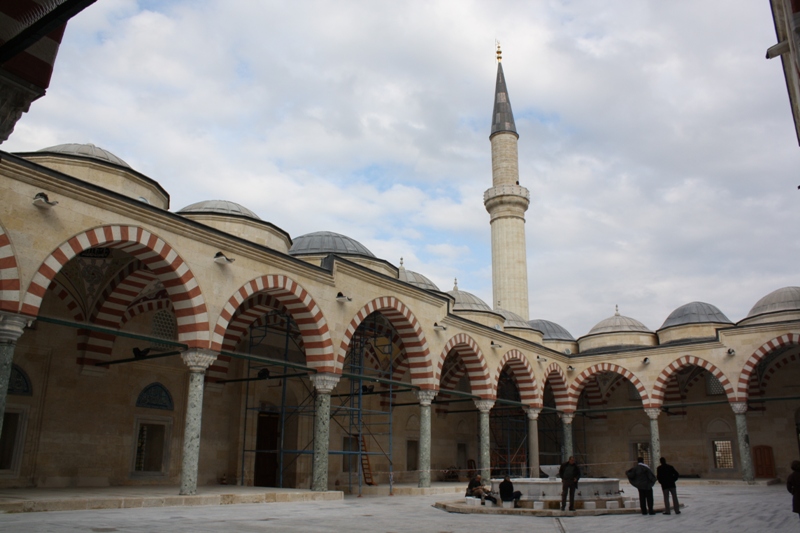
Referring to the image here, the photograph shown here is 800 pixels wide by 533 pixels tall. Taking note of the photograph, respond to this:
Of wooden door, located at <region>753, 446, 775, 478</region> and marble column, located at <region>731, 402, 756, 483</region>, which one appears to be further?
wooden door, located at <region>753, 446, 775, 478</region>

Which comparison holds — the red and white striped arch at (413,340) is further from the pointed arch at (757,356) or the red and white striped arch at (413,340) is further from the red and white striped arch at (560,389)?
the pointed arch at (757,356)

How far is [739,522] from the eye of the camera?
26.7 ft

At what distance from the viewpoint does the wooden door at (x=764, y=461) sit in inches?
875

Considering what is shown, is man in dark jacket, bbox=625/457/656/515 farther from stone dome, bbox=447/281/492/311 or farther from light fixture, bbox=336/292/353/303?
stone dome, bbox=447/281/492/311

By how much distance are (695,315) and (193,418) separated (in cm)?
1904

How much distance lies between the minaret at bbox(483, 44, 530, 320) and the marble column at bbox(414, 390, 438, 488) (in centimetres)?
1261

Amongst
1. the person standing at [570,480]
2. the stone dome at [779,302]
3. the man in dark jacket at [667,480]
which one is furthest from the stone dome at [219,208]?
the stone dome at [779,302]

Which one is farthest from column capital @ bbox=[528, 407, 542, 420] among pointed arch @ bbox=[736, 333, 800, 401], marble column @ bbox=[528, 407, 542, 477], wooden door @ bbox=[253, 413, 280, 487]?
wooden door @ bbox=[253, 413, 280, 487]

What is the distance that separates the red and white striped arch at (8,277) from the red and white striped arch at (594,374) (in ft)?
62.8


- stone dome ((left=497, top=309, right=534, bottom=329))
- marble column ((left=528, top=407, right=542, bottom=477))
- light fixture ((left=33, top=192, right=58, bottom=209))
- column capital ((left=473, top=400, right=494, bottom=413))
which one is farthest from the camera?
stone dome ((left=497, top=309, right=534, bottom=329))

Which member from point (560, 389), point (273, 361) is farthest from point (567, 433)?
point (273, 361)

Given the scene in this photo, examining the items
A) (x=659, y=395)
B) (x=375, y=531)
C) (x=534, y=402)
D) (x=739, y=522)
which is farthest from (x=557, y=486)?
(x=659, y=395)

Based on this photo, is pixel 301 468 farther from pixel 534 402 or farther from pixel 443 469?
pixel 534 402

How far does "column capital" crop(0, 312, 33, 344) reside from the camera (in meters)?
8.65
